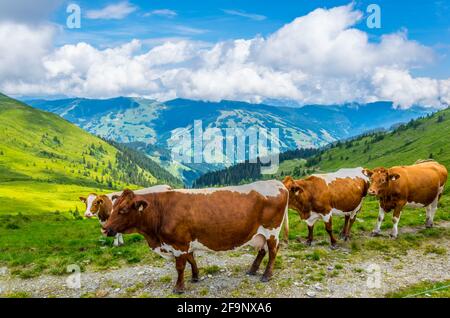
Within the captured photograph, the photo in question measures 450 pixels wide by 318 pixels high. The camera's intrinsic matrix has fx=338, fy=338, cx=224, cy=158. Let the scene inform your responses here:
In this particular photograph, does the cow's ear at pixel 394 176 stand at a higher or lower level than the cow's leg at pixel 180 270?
higher

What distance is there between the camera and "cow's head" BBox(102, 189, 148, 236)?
12.7 m

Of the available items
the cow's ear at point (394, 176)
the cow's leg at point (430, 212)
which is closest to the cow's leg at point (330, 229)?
the cow's ear at point (394, 176)

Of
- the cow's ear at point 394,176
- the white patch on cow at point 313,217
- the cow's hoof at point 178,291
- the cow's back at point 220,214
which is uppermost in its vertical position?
the cow's ear at point 394,176

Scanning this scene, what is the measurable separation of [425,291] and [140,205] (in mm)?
10721

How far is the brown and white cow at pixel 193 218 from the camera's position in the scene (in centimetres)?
1276

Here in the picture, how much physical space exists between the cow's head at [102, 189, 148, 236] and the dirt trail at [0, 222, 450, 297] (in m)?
2.78

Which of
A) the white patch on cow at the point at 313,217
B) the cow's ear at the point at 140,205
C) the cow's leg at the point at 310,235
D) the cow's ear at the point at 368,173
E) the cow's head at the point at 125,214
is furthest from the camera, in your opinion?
the cow's ear at the point at 368,173

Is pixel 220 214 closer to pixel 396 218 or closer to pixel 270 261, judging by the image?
pixel 270 261

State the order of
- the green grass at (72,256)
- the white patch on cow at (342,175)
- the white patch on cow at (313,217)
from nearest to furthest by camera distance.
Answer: the green grass at (72,256)
the white patch on cow at (313,217)
the white patch on cow at (342,175)

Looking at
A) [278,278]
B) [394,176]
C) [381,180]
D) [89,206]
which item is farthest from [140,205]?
[394,176]

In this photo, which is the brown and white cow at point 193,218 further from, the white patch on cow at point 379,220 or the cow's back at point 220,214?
the white patch on cow at point 379,220

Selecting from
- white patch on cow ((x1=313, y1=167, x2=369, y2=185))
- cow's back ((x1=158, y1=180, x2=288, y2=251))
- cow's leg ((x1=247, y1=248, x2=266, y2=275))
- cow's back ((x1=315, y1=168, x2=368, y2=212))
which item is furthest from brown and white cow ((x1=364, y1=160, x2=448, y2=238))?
cow's back ((x1=158, y1=180, x2=288, y2=251))

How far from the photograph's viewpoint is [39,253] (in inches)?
820
